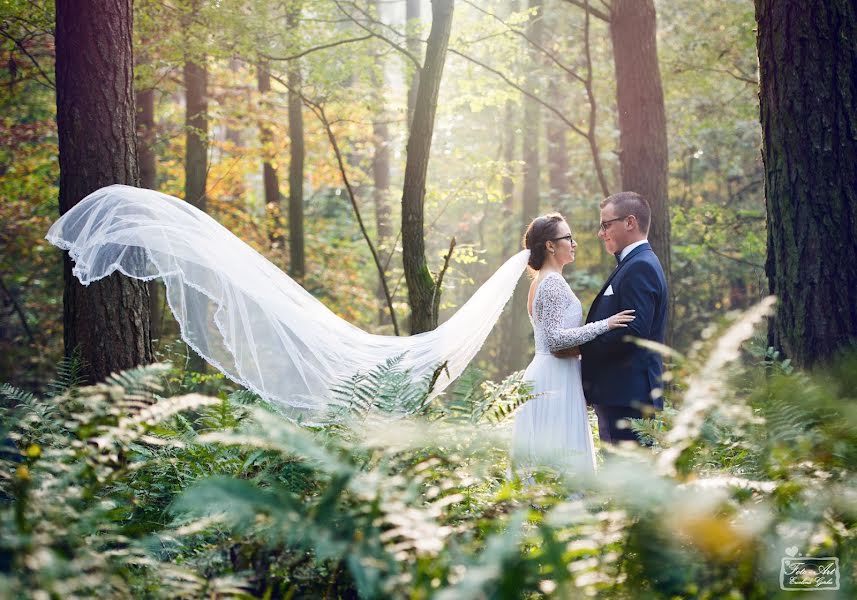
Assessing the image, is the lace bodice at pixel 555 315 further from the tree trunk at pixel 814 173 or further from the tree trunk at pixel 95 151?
the tree trunk at pixel 95 151

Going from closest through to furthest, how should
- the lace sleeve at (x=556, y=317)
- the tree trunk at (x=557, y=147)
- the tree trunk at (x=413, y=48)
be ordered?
the lace sleeve at (x=556, y=317), the tree trunk at (x=413, y=48), the tree trunk at (x=557, y=147)

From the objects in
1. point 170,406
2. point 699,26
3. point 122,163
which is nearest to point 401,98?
point 699,26

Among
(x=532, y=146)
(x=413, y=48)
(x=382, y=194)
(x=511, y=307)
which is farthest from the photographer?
(x=511, y=307)

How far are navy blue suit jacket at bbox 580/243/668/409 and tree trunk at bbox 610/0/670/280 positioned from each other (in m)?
2.76

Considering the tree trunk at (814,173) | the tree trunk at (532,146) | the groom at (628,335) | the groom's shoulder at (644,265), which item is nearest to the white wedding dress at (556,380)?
the groom at (628,335)

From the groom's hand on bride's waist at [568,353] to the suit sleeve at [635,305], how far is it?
173 millimetres

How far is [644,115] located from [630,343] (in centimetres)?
371

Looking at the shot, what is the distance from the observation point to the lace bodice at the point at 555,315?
17.0ft

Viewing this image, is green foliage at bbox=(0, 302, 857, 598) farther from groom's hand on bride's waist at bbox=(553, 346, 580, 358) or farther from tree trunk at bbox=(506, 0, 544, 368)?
tree trunk at bbox=(506, 0, 544, 368)

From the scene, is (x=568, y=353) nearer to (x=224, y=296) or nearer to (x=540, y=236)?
(x=540, y=236)

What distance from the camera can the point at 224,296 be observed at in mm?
4184

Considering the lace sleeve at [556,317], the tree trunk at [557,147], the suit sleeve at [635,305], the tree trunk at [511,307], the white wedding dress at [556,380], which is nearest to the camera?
the suit sleeve at [635,305]

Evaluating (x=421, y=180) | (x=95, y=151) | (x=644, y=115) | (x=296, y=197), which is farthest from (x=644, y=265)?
(x=296, y=197)

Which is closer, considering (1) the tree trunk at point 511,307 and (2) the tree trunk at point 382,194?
(2) the tree trunk at point 382,194
